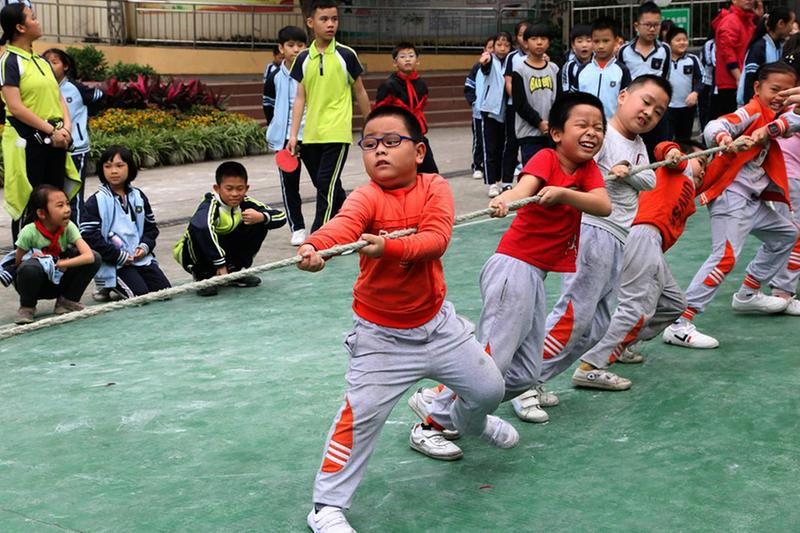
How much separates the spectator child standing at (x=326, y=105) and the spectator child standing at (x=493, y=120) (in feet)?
8.30

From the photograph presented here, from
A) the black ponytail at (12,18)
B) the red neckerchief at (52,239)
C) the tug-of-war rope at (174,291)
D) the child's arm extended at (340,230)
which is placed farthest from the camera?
the black ponytail at (12,18)

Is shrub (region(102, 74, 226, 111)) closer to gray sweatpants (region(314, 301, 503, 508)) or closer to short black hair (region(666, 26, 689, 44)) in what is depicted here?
short black hair (region(666, 26, 689, 44))

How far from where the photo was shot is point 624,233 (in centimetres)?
478

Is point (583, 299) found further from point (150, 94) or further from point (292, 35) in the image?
point (150, 94)

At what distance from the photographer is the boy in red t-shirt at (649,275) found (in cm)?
501

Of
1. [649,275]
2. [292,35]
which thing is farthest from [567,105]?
[292,35]

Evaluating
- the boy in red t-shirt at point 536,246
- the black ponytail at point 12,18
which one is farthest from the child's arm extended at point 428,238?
the black ponytail at point 12,18

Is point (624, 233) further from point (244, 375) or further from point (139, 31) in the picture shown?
point (139, 31)

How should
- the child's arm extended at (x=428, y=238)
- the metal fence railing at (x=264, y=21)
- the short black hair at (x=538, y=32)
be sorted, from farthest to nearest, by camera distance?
1. the metal fence railing at (x=264, y=21)
2. the short black hair at (x=538, y=32)
3. the child's arm extended at (x=428, y=238)

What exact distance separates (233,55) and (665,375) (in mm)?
17548

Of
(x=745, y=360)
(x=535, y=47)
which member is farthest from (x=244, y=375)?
(x=535, y=47)

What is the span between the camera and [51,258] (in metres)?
6.52

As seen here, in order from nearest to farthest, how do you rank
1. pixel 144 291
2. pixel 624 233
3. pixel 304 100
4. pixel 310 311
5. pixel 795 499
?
pixel 795 499 → pixel 624 233 → pixel 310 311 → pixel 144 291 → pixel 304 100

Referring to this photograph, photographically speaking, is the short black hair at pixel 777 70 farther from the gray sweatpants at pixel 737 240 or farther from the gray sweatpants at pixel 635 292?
the gray sweatpants at pixel 635 292
